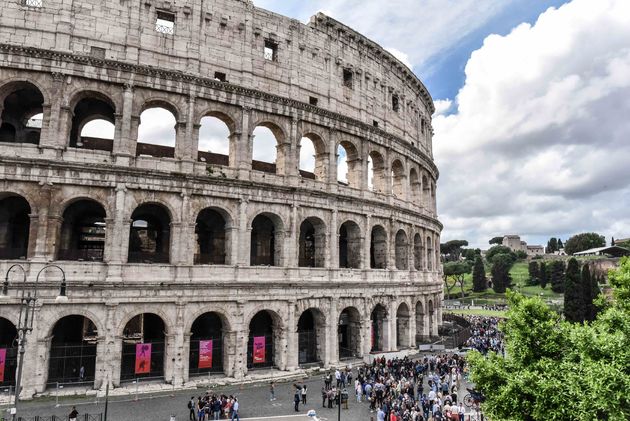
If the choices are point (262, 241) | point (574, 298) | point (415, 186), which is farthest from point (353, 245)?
point (574, 298)

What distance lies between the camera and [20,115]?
24062 mm

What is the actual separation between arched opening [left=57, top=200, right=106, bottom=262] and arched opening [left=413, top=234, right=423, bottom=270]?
23.4m

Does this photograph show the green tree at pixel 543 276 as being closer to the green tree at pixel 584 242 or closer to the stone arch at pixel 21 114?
the green tree at pixel 584 242

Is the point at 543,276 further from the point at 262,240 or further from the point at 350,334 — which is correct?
the point at 262,240

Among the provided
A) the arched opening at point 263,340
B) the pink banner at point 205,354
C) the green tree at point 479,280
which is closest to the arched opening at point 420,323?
the arched opening at point 263,340

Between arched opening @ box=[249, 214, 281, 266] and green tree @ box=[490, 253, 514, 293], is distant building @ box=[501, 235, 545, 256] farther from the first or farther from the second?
arched opening @ box=[249, 214, 281, 266]

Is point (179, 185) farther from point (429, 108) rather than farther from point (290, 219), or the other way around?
point (429, 108)

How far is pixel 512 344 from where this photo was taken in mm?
10766

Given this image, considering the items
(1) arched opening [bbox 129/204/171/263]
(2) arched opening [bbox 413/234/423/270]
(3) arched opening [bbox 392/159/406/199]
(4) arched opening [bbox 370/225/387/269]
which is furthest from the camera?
(2) arched opening [bbox 413/234/423/270]

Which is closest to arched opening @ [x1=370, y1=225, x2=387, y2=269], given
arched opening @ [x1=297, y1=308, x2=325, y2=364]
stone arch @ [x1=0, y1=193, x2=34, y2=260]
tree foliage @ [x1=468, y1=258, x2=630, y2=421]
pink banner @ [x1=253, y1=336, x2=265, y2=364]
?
arched opening @ [x1=297, y1=308, x2=325, y2=364]

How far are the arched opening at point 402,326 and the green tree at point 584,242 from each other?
128 m

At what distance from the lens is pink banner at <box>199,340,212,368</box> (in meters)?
22.0

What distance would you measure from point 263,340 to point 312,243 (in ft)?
27.9

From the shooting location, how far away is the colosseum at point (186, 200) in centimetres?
1989
